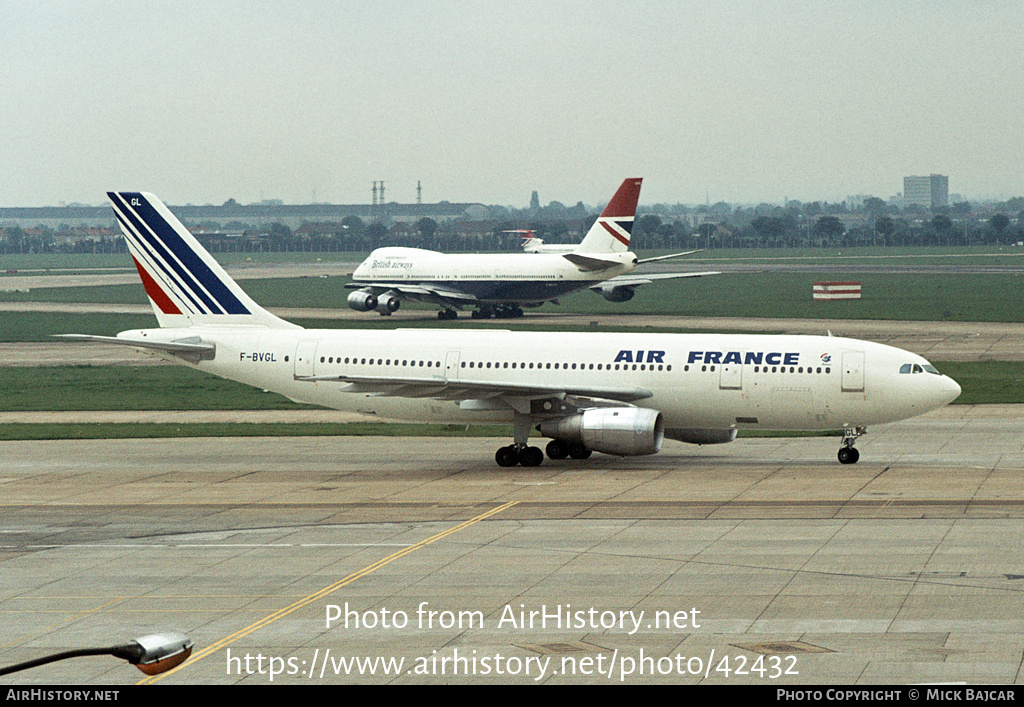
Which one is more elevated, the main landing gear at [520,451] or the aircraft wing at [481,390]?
the aircraft wing at [481,390]

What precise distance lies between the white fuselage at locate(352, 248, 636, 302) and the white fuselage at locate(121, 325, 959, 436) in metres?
54.3

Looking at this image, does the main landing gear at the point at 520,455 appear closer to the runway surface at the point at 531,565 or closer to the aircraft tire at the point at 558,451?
the aircraft tire at the point at 558,451

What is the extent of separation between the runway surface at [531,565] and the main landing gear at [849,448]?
32cm

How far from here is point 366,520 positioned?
35.1 meters

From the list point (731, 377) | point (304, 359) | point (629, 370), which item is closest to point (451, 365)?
point (304, 359)

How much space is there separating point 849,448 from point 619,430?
7799 mm

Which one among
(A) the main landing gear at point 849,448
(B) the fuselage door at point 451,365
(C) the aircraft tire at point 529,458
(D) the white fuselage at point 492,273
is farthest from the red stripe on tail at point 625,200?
(A) the main landing gear at point 849,448

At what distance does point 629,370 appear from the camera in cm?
4391

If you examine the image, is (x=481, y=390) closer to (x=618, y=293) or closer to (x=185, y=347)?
(x=185, y=347)

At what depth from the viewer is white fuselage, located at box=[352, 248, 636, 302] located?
102m

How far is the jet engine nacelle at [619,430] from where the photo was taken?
41062 millimetres

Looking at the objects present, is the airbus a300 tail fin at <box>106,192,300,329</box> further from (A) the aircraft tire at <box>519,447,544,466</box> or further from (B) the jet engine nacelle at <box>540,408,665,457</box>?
(B) the jet engine nacelle at <box>540,408,665,457</box>

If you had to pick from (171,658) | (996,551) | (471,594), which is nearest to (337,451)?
(471,594)

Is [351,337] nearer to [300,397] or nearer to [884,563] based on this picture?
[300,397]
